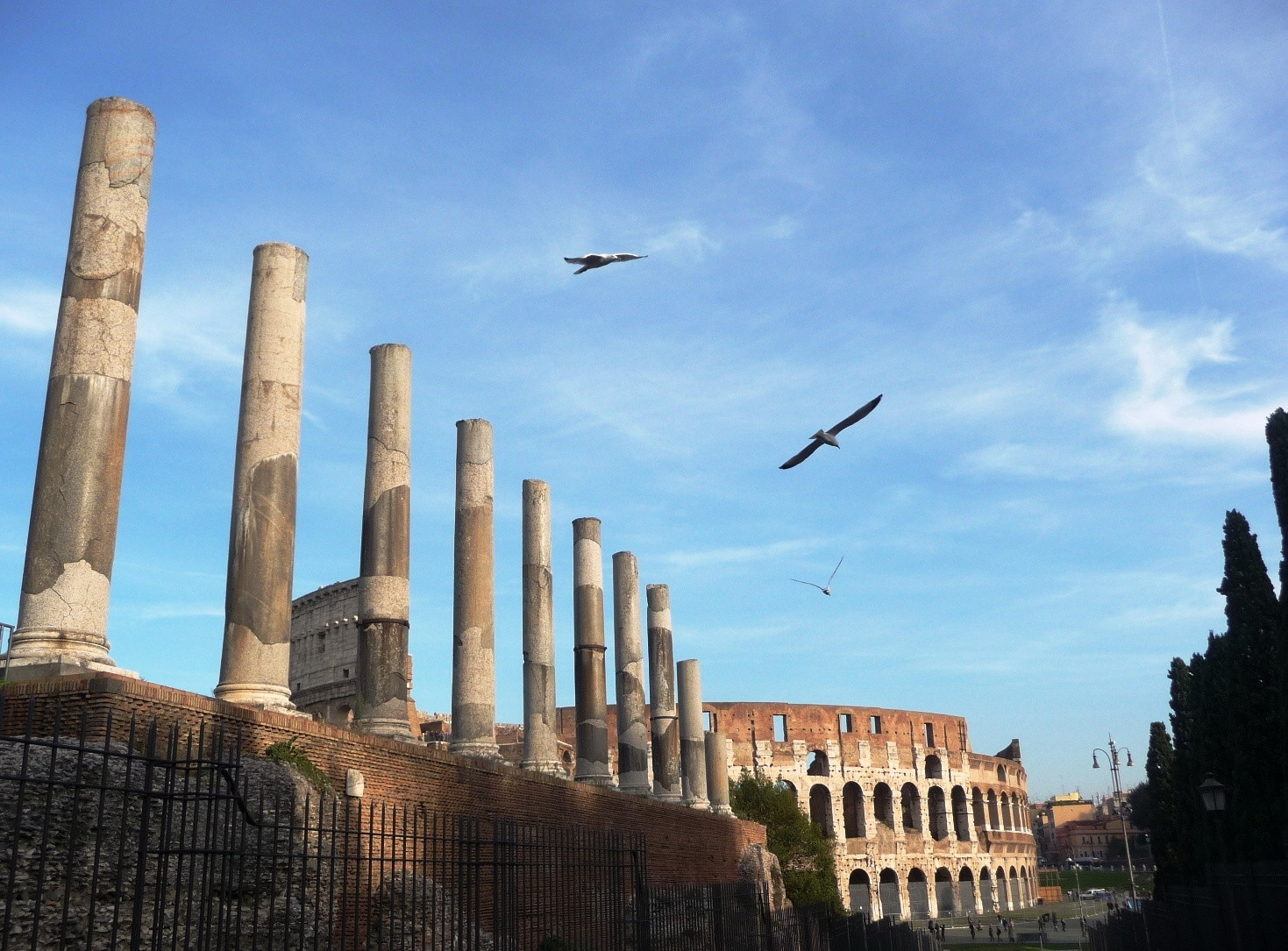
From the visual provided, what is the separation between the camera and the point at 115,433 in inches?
328

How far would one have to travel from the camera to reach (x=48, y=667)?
742 centimetres

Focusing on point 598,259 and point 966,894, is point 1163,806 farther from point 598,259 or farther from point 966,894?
point 966,894

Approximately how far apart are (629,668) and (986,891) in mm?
36796

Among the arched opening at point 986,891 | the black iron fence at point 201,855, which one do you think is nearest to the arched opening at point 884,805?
the arched opening at point 986,891

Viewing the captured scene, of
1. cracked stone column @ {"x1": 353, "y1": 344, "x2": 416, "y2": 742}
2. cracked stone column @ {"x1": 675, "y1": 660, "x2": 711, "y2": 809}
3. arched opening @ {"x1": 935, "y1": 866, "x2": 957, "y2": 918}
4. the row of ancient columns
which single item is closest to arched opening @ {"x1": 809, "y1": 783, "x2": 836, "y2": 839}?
arched opening @ {"x1": 935, "y1": 866, "x2": 957, "y2": 918}

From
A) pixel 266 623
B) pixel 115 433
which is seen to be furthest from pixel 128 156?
pixel 266 623

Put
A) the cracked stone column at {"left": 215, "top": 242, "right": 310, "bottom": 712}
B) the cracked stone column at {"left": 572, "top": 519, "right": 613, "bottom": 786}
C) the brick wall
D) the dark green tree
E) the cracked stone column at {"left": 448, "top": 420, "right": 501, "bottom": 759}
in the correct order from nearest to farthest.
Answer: the brick wall → the cracked stone column at {"left": 215, "top": 242, "right": 310, "bottom": 712} → the cracked stone column at {"left": 448, "top": 420, "right": 501, "bottom": 759} → the cracked stone column at {"left": 572, "top": 519, "right": 613, "bottom": 786} → the dark green tree

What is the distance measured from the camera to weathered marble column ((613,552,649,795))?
20.1m

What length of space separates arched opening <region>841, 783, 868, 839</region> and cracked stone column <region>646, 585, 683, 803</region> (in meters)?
26.7

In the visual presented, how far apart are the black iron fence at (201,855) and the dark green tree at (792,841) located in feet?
59.7

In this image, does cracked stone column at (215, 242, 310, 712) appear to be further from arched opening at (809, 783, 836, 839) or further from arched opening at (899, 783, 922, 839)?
arched opening at (899, 783, 922, 839)

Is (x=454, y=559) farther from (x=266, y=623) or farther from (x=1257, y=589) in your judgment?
(x=1257, y=589)

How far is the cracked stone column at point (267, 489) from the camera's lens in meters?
9.65

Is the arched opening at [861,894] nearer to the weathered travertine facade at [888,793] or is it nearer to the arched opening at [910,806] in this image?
the weathered travertine facade at [888,793]
